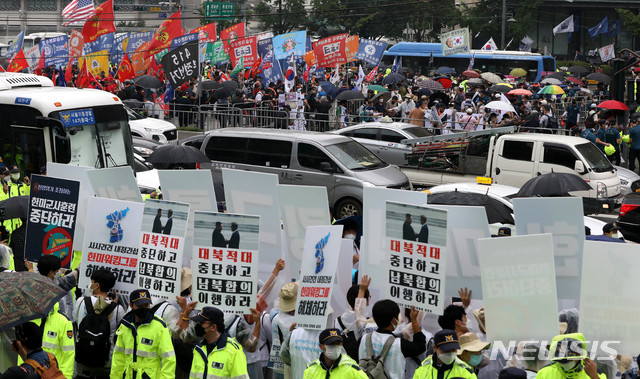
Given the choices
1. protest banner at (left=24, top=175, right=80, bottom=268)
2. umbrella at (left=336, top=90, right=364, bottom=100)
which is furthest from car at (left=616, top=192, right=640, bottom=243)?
umbrella at (left=336, top=90, right=364, bottom=100)

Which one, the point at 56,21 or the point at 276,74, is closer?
the point at 276,74

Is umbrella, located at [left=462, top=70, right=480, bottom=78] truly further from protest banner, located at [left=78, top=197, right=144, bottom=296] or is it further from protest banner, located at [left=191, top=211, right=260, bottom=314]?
protest banner, located at [left=191, top=211, right=260, bottom=314]

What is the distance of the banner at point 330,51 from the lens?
1086 inches

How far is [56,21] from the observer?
82.4 metres

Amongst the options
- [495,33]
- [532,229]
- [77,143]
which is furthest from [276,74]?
[495,33]

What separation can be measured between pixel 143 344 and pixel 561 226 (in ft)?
12.0

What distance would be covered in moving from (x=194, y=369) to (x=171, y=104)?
2008 cm

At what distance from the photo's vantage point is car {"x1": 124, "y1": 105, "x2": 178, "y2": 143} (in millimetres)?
23844

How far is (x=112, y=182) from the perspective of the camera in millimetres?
10109

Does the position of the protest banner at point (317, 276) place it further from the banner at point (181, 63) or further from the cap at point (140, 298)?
the banner at point (181, 63)

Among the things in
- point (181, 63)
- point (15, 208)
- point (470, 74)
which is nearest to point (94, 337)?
point (15, 208)

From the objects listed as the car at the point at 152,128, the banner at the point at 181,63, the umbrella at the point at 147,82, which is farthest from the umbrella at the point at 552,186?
the umbrella at the point at 147,82

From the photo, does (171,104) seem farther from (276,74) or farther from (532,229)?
(532,229)

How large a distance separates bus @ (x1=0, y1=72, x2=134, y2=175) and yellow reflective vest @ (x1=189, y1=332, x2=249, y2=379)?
8.48 m
